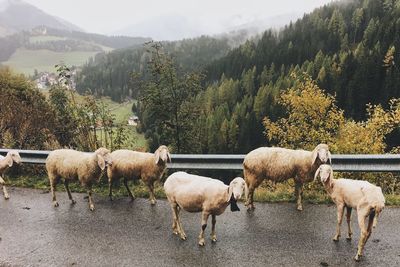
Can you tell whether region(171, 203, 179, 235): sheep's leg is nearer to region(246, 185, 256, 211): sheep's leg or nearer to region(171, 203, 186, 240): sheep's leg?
region(171, 203, 186, 240): sheep's leg

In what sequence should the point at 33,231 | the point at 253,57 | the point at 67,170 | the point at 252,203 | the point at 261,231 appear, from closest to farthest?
the point at 261,231, the point at 33,231, the point at 252,203, the point at 67,170, the point at 253,57

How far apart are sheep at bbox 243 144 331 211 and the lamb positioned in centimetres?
214

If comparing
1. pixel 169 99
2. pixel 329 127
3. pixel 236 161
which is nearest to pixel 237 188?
pixel 236 161

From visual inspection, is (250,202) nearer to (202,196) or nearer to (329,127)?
(202,196)

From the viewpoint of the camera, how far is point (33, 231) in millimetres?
8820

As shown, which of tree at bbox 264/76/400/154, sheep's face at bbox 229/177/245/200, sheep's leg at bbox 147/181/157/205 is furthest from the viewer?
tree at bbox 264/76/400/154

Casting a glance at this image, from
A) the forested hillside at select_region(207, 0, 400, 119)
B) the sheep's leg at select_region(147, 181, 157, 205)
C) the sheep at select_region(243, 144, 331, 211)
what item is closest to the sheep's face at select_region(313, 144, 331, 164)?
the sheep at select_region(243, 144, 331, 211)

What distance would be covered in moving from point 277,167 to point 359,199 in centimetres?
264

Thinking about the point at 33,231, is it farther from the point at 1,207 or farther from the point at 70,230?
the point at 1,207

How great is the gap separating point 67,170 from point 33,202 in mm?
1364

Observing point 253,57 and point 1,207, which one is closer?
point 1,207

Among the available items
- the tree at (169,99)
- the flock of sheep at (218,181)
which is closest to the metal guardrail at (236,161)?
the flock of sheep at (218,181)

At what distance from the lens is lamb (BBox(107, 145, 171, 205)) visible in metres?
10.3

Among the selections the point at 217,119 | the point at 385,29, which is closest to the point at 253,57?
the point at 385,29
